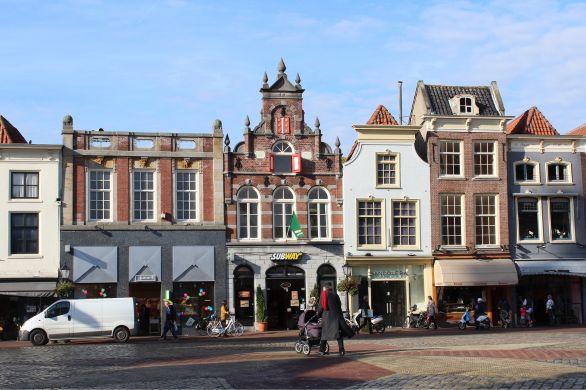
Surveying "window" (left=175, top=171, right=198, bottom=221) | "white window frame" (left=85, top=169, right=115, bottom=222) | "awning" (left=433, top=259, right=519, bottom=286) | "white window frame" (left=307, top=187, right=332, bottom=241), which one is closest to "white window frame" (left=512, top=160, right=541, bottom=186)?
"awning" (left=433, top=259, right=519, bottom=286)

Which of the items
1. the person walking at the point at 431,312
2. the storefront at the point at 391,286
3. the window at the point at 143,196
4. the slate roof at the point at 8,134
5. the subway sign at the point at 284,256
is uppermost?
the slate roof at the point at 8,134

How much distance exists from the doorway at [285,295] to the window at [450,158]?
28.6 ft

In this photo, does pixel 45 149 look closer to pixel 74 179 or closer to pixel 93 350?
pixel 74 179

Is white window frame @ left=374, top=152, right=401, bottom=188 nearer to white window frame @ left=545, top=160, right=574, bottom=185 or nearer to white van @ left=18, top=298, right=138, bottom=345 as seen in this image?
white window frame @ left=545, top=160, right=574, bottom=185

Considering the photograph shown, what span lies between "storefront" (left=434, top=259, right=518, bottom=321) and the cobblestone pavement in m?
14.2

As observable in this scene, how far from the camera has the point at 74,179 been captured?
38844mm

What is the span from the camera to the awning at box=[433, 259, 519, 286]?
40.3 metres

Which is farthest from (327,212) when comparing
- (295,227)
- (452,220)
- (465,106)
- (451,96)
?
(451,96)

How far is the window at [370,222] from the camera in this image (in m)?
41.2

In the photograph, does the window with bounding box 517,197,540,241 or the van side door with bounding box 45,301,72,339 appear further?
the window with bounding box 517,197,540,241

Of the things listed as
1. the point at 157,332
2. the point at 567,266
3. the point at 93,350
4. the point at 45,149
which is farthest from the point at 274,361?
the point at 567,266

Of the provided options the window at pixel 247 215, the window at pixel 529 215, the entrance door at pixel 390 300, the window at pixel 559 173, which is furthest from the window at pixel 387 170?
the window at pixel 559 173

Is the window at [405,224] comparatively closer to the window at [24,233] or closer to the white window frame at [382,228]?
the white window frame at [382,228]

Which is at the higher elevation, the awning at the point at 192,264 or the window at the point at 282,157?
the window at the point at 282,157
